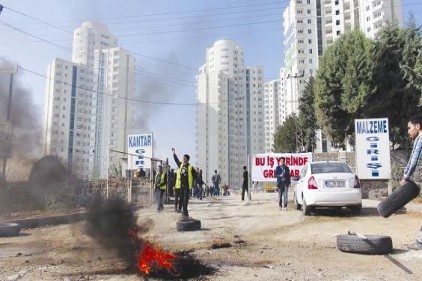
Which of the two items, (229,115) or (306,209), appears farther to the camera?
(229,115)

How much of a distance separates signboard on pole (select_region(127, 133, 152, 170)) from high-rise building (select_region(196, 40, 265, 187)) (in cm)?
5337

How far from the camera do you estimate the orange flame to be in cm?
543

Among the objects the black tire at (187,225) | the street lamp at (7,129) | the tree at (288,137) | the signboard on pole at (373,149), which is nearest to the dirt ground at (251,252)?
the black tire at (187,225)

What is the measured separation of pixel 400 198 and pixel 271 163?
1364 cm

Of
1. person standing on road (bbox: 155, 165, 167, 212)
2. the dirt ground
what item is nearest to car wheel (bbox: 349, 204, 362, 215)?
the dirt ground

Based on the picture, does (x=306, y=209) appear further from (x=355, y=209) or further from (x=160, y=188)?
(x=160, y=188)

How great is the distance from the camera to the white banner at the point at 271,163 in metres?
19.6

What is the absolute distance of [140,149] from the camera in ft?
62.1

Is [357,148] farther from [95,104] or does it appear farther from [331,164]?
[95,104]

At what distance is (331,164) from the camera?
11.9m

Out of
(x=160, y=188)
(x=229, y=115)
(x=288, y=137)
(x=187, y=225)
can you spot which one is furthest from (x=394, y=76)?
(x=229, y=115)

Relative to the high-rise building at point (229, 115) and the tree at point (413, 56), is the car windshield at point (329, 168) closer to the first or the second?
the tree at point (413, 56)

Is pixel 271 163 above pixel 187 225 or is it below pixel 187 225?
above

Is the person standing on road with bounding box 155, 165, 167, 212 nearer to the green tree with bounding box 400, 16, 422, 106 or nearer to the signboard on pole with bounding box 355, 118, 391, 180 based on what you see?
the signboard on pole with bounding box 355, 118, 391, 180
